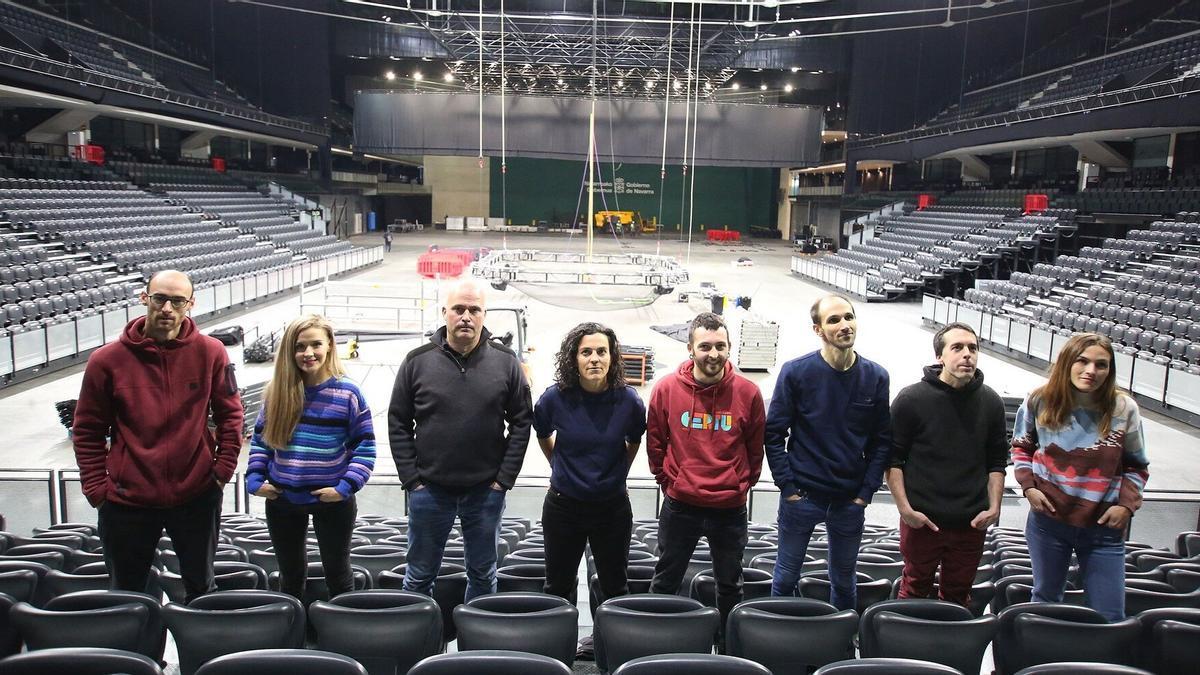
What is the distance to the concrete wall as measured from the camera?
44.6 metres

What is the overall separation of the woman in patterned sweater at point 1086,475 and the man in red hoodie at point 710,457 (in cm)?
Result: 111

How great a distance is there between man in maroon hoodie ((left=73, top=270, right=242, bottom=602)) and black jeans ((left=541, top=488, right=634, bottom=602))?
4.00 feet

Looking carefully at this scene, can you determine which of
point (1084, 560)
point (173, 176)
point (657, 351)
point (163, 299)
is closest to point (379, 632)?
point (163, 299)

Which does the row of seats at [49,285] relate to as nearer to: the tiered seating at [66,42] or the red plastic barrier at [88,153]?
the red plastic barrier at [88,153]

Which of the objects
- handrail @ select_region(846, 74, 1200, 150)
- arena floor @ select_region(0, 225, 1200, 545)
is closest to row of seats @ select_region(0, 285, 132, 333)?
arena floor @ select_region(0, 225, 1200, 545)

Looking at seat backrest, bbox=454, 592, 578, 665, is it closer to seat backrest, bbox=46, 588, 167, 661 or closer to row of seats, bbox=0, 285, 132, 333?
seat backrest, bbox=46, 588, 167, 661

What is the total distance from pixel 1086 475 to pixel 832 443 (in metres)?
0.96

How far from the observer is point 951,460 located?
3188 millimetres

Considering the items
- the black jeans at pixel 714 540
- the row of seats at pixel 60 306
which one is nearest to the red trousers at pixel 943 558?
the black jeans at pixel 714 540

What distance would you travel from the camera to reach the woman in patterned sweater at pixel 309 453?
3.11m

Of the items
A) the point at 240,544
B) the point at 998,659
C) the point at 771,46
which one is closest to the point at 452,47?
the point at 771,46

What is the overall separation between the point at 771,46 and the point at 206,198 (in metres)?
23.0

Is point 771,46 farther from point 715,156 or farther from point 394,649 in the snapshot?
point 394,649

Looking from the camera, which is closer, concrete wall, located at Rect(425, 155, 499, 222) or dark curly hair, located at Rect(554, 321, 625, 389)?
dark curly hair, located at Rect(554, 321, 625, 389)
